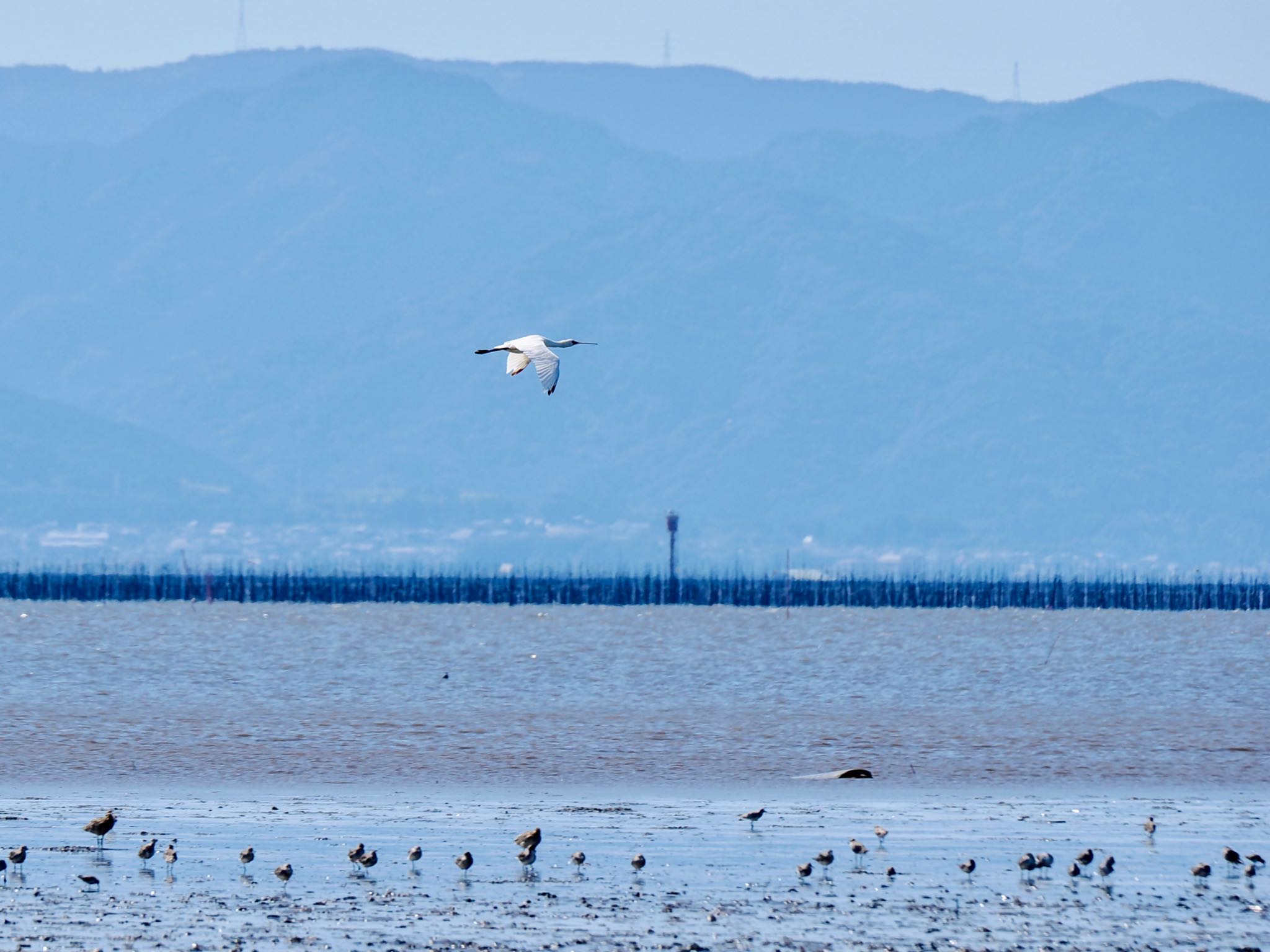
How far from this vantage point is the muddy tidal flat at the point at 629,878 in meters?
16.9

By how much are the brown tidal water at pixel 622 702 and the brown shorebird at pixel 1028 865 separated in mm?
7618

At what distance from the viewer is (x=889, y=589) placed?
301ft

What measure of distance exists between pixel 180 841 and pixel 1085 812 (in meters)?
9.96

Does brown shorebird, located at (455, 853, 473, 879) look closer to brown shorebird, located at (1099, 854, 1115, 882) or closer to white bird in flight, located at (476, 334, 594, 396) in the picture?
white bird in flight, located at (476, 334, 594, 396)

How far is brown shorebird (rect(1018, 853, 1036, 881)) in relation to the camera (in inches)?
752

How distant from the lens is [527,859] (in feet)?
63.8

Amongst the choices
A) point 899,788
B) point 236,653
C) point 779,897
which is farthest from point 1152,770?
point 236,653

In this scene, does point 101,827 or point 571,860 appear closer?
point 571,860

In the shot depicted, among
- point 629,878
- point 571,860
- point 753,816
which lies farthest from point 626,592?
point 629,878

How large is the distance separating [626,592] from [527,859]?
69.3 m

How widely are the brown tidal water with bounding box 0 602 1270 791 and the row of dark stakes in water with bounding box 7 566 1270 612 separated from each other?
1223 cm

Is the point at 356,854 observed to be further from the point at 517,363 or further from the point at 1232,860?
the point at 1232,860

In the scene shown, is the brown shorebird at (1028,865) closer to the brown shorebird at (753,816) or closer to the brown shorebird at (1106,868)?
the brown shorebird at (1106,868)

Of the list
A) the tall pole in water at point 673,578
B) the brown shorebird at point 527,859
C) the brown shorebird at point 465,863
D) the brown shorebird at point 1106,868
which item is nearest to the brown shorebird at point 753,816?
the brown shorebird at point 527,859
